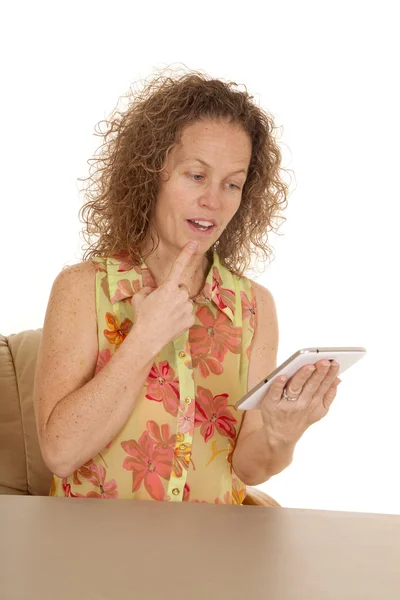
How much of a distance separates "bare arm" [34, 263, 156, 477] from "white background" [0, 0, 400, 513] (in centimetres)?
169

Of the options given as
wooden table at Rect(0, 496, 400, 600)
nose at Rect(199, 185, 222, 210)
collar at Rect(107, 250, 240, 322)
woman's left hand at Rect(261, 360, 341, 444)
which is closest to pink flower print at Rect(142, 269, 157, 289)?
collar at Rect(107, 250, 240, 322)

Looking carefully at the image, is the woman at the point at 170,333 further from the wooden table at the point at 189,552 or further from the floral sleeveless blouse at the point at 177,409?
the wooden table at the point at 189,552

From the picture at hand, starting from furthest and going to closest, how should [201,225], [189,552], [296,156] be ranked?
[296,156]
[201,225]
[189,552]

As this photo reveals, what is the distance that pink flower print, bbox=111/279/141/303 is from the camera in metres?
1.86

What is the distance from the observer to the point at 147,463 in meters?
1.80

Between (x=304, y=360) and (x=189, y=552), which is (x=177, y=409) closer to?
(x=304, y=360)

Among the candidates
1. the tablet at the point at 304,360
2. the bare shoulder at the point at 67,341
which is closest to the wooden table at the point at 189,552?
the tablet at the point at 304,360

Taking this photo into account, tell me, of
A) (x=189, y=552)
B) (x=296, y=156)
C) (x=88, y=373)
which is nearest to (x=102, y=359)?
(x=88, y=373)

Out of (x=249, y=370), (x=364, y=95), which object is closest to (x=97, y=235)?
(x=249, y=370)

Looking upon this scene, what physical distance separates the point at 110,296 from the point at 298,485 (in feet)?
7.15

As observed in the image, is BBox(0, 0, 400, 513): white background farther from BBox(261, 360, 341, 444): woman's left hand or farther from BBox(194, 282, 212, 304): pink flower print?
BBox(261, 360, 341, 444): woman's left hand

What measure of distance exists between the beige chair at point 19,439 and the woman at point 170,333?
0.77 ft

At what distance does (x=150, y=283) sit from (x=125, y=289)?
0.08 meters

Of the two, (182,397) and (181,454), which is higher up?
(182,397)
